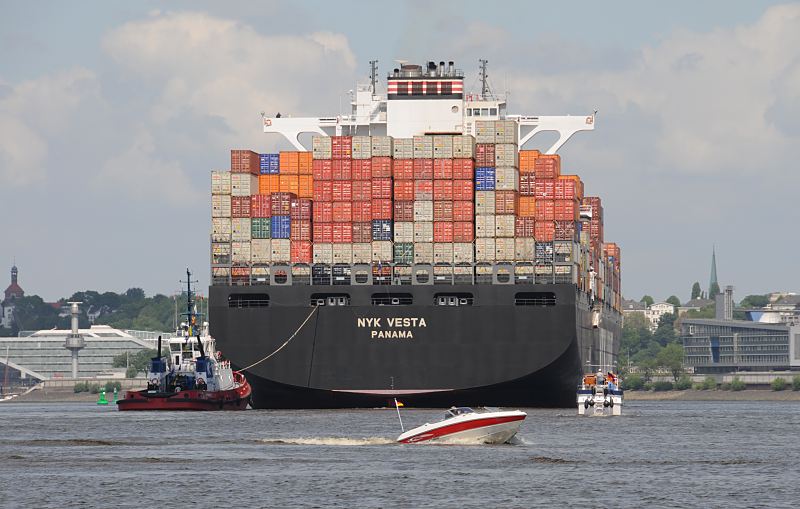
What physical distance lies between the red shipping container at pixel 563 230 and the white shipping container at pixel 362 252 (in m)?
12.0

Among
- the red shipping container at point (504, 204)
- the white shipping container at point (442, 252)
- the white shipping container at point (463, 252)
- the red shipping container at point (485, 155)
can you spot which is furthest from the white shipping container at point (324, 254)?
the red shipping container at point (485, 155)

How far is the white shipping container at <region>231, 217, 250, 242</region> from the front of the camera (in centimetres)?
10831

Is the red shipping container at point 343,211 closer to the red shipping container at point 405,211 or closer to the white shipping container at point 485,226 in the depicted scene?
the red shipping container at point 405,211

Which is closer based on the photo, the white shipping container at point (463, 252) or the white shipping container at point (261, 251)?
the white shipping container at point (463, 252)

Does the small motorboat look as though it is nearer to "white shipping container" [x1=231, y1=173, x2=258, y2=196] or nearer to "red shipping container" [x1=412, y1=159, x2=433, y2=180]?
"red shipping container" [x1=412, y1=159, x2=433, y2=180]

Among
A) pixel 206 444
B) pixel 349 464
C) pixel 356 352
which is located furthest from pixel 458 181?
pixel 349 464

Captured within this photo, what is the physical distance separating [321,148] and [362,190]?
4134mm

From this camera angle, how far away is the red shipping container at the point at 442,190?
106400 mm

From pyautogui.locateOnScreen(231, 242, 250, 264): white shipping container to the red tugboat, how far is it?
937 centimetres

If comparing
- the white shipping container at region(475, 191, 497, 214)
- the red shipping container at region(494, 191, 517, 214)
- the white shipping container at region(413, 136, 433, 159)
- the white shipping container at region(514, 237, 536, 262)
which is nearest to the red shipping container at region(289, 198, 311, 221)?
the white shipping container at region(413, 136, 433, 159)

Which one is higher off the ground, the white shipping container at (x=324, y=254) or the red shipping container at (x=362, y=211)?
the red shipping container at (x=362, y=211)

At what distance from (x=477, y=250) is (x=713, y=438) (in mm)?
25038

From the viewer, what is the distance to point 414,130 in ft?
384

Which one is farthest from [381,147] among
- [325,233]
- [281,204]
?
[281,204]
